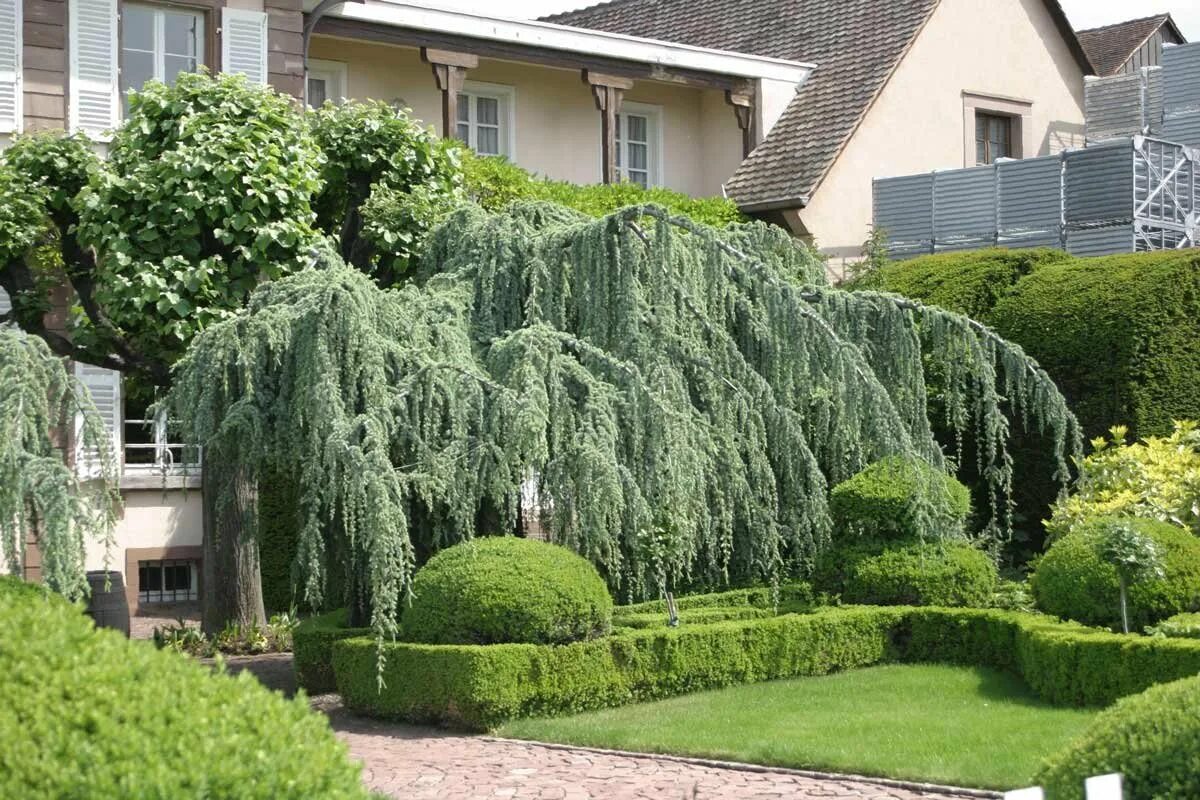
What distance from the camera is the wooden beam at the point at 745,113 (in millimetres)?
24500

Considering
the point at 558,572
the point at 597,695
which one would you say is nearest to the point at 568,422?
the point at 558,572

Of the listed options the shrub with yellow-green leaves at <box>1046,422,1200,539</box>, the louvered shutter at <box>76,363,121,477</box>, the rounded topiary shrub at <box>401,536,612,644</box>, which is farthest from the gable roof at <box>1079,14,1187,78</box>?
the rounded topiary shrub at <box>401,536,612,644</box>

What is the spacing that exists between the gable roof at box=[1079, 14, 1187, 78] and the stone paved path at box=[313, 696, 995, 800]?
3193cm

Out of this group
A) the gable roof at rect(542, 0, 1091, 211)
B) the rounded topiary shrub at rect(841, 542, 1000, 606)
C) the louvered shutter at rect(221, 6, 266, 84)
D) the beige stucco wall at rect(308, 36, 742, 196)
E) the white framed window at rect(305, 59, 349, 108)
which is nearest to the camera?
the rounded topiary shrub at rect(841, 542, 1000, 606)

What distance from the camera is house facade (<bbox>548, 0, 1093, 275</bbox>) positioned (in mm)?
23781

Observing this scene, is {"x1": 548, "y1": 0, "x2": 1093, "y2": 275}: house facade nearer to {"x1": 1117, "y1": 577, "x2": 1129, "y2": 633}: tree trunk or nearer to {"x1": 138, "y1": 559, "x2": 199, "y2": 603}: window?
Result: {"x1": 138, "y1": 559, "x2": 199, "y2": 603}: window

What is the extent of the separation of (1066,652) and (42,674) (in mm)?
8731

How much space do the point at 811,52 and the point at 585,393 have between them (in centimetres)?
1453

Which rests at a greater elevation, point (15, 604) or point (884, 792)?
point (15, 604)

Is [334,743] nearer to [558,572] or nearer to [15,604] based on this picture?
[15,604]

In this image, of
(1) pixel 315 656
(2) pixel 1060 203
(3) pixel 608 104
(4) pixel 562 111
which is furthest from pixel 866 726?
(4) pixel 562 111

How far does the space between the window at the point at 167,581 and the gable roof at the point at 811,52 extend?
9.48m

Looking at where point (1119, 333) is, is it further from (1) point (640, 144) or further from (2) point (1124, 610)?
(1) point (640, 144)

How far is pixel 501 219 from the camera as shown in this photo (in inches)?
572
